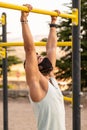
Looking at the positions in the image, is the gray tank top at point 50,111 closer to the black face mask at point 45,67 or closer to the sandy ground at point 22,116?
the black face mask at point 45,67

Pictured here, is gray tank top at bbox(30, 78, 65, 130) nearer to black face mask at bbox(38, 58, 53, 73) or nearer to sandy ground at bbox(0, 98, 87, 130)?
black face mask at bbox(38, 58, 53, 73)

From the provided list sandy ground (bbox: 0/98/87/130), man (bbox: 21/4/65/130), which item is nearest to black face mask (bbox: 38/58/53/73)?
man (bbox: 21/4/65/130)

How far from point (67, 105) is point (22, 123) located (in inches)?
72.8

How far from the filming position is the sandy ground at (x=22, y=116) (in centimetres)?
637

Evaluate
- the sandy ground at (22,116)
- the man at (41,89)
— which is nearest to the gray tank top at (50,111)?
the man at (41,89)

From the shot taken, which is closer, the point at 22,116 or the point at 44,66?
the point at 44,66

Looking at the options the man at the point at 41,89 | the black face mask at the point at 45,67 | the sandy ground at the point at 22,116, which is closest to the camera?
the man at the point at 41,89

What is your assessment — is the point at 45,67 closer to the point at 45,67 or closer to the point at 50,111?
the point at 45,67

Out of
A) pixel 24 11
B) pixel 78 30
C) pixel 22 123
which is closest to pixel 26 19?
pixel 24 11

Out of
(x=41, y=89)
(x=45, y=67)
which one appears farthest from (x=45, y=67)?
(x=41, y=89)

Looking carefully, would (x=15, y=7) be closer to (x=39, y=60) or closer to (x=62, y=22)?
(x=39, y=60)

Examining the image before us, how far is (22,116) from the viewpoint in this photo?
727 centimetres

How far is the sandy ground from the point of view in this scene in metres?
6.37

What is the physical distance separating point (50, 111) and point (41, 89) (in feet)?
0.53
